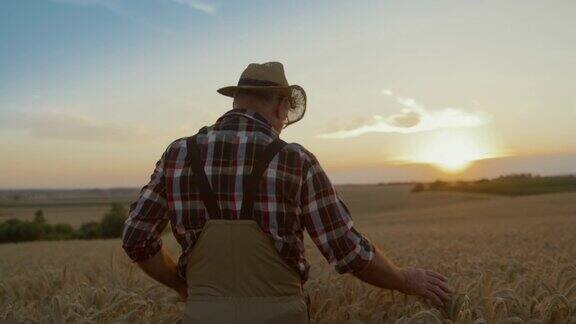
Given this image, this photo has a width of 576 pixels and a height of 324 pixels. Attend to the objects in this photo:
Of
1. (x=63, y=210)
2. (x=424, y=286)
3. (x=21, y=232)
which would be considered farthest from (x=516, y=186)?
(x=424, y=286)

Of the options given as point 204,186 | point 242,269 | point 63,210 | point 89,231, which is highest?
point 204,186

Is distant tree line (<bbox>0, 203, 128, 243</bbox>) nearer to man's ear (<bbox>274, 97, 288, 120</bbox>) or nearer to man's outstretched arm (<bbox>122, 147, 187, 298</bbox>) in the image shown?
man's outstretched arm (<bbox>122, 147, 187, 298</bbox>)

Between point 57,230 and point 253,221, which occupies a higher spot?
point 253,221

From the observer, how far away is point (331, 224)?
2945mm

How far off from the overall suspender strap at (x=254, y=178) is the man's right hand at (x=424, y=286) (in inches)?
36.7

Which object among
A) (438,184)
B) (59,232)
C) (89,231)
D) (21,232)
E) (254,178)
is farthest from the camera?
(438,184)

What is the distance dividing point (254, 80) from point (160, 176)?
28.8 inches

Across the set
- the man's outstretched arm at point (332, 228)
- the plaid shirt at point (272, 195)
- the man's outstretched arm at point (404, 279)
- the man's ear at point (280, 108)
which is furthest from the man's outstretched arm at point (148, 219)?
the man's outstretched arm at point (404, 279)

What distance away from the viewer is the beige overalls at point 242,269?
2.94m

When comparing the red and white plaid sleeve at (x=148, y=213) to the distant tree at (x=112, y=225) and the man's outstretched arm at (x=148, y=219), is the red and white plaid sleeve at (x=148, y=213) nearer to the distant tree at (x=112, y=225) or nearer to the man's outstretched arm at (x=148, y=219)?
the man's outstretched arm at (x=148, y=219)

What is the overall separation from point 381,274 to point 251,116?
1.08 m

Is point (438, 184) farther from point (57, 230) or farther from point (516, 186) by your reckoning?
point (57, 230)

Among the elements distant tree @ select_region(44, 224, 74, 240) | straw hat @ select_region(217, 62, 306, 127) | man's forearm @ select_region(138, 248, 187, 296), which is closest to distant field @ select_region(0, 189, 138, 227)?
distant tree @ select_region(44, 224, 74, 240)

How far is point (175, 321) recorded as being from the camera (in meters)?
3.62
